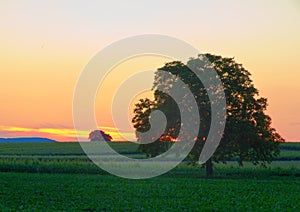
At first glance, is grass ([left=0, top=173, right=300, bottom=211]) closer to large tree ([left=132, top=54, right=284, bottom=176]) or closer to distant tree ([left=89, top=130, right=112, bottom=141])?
large tree ([left=132, top=54, right=284, bottom=176])

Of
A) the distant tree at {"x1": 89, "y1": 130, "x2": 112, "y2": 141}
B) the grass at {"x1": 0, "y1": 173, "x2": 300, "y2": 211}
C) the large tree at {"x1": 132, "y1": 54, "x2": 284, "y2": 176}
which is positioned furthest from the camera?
the distant tree at {"x1": 89, "y1": 130, "x2": 112, "y2": 141}

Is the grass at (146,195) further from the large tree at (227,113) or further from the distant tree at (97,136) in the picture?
the distant tree at (97,136)

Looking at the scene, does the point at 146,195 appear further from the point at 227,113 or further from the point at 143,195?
the point at 227,113

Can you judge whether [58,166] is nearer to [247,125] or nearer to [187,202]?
[247,125]

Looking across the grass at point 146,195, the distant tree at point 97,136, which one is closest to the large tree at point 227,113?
the grass at point 146,195

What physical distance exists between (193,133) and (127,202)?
81.6ft

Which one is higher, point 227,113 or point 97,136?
point 97,136

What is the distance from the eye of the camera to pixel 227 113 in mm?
59531

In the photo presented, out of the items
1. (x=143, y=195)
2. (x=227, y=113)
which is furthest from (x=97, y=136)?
(x=143, y=195)

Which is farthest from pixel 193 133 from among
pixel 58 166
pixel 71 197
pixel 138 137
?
pixel 71 197

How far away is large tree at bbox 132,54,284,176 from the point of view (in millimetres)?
58875

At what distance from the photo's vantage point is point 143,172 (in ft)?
213

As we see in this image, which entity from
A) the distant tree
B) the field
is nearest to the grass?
the field

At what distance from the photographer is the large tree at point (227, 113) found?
5888 cm
